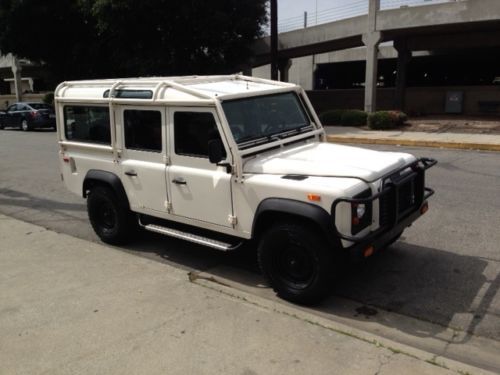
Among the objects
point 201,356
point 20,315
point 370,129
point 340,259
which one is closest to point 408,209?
point 340,259

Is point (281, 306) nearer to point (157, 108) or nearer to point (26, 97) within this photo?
point (157, 108)

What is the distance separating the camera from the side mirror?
483 centimetres

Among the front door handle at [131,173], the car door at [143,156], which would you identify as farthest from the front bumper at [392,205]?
the front door handle at [131,173]

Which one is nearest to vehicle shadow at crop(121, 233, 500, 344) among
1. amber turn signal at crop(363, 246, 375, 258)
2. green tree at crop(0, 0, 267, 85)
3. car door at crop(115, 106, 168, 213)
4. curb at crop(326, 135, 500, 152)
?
amber turn signal at crop(363, 246, 375, 258)

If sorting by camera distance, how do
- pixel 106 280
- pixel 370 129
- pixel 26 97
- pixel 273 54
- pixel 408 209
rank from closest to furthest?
pixel 408 209 < pixel 106 280 < pixel 370 129 < pixel 273 54 < pixel 26 97

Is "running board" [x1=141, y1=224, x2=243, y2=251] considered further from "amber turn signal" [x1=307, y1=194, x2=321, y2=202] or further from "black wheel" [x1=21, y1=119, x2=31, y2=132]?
"black wheel" [x1=21, y1=119, x2=31, y2=132]

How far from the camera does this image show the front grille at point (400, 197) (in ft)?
15.0

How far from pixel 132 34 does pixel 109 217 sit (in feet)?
61.0

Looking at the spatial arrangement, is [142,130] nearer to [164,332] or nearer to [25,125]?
[164,332]

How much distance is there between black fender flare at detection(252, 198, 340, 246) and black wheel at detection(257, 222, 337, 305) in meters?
0.13

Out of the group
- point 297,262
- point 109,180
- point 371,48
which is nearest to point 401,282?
point 297,262

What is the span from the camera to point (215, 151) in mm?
4844

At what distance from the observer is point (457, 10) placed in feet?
62.8

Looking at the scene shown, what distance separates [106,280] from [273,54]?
1784cm
